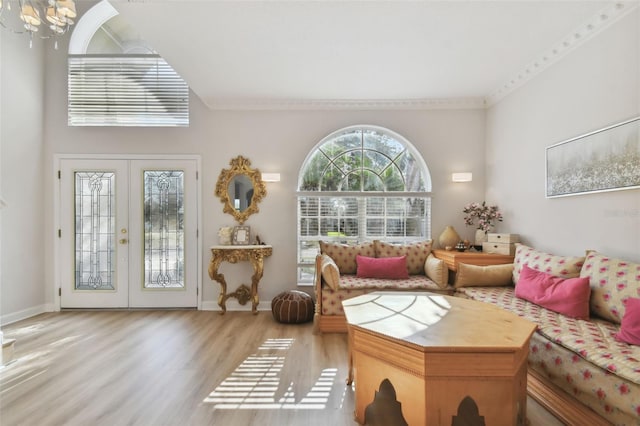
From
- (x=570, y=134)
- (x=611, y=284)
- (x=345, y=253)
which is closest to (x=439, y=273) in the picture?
(x=345, y=253)

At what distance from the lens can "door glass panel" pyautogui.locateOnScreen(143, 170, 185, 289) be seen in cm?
421

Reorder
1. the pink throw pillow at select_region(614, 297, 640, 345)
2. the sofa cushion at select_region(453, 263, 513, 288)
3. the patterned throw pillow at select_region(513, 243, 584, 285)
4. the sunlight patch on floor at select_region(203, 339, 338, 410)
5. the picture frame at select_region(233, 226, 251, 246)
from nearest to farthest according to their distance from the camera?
the pink throw pillow at select_region(614, 297, 640, 345) < the sunlight patch on floor at select_region(203, 339, 338, 410) < the patterned throw pillow at select_region(513, 243, 584, 285) < the sofa cushion at select_region(453, 263, 513, 288) < the picture frame at select_region(233, 226, 251, 246)

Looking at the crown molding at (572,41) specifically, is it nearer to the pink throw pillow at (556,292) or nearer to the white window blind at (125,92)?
the pink throw pillow at (556,292)

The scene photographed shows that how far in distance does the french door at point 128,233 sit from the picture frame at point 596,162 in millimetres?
4340

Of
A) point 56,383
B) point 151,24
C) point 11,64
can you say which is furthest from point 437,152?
point 11,64

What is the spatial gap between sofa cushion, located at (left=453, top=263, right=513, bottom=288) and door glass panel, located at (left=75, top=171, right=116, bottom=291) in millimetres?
4600

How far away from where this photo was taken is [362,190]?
172 inches

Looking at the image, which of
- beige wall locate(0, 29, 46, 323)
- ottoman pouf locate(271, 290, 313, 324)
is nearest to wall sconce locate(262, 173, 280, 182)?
ottoman pouf locate(271, 290, 313, 324)

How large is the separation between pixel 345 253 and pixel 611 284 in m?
2.54

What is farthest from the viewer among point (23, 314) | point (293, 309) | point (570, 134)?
point (23, 314)

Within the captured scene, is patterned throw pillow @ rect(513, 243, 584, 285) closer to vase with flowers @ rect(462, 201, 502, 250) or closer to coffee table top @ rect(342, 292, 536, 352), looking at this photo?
vase with flowers @ rect(462, 201, 502, 250)

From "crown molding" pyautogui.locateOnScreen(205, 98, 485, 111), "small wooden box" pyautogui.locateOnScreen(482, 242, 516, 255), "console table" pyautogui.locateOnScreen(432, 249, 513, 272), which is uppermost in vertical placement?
"crown molding" pyautogui.locateOnScreen(205, 98, 485, 111)

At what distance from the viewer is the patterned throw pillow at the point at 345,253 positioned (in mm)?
3955

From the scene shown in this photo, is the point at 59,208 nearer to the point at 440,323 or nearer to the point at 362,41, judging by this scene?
the point at 362,41
